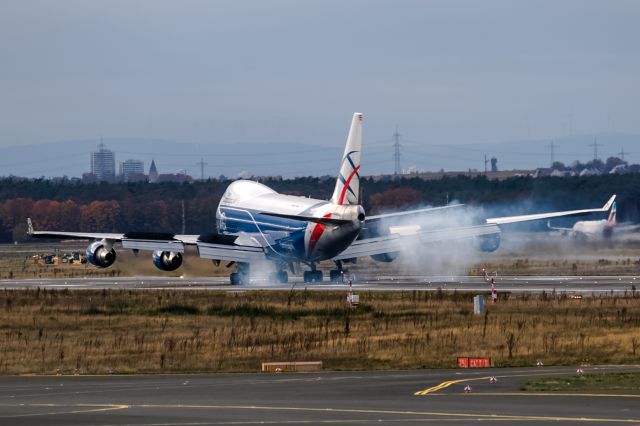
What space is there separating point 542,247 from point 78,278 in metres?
37.5

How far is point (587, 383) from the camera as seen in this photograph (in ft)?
121

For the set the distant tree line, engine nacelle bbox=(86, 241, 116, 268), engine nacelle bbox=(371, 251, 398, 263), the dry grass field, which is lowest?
the dry grass field

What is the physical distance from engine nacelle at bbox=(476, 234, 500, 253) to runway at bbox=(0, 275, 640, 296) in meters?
2.24

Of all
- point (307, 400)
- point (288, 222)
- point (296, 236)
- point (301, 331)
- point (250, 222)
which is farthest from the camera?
point (250, 222)

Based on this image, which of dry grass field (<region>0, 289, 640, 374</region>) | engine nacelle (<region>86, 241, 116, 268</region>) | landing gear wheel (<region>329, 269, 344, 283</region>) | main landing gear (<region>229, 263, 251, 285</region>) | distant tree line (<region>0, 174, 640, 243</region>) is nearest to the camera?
dry grass field (<region>0, 289, 640, 374</region>)

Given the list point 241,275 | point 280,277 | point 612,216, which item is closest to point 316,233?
point 241,275

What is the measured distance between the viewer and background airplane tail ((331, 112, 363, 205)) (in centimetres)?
8656

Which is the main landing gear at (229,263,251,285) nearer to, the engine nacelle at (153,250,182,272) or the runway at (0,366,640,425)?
the engine nacelle at (153,250,182,272)

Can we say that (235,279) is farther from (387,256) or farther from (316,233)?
(387,256)

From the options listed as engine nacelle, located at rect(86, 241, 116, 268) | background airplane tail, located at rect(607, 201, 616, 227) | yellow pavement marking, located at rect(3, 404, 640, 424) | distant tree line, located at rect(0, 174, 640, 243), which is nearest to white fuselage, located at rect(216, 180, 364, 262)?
engine nacelle, located at rect(86, 241, 116, 268)

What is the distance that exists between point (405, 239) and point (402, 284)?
8.28 m

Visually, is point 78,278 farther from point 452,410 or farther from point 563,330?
point 452,410

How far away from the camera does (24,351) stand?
52.2 m

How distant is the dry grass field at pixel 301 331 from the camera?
155ft
